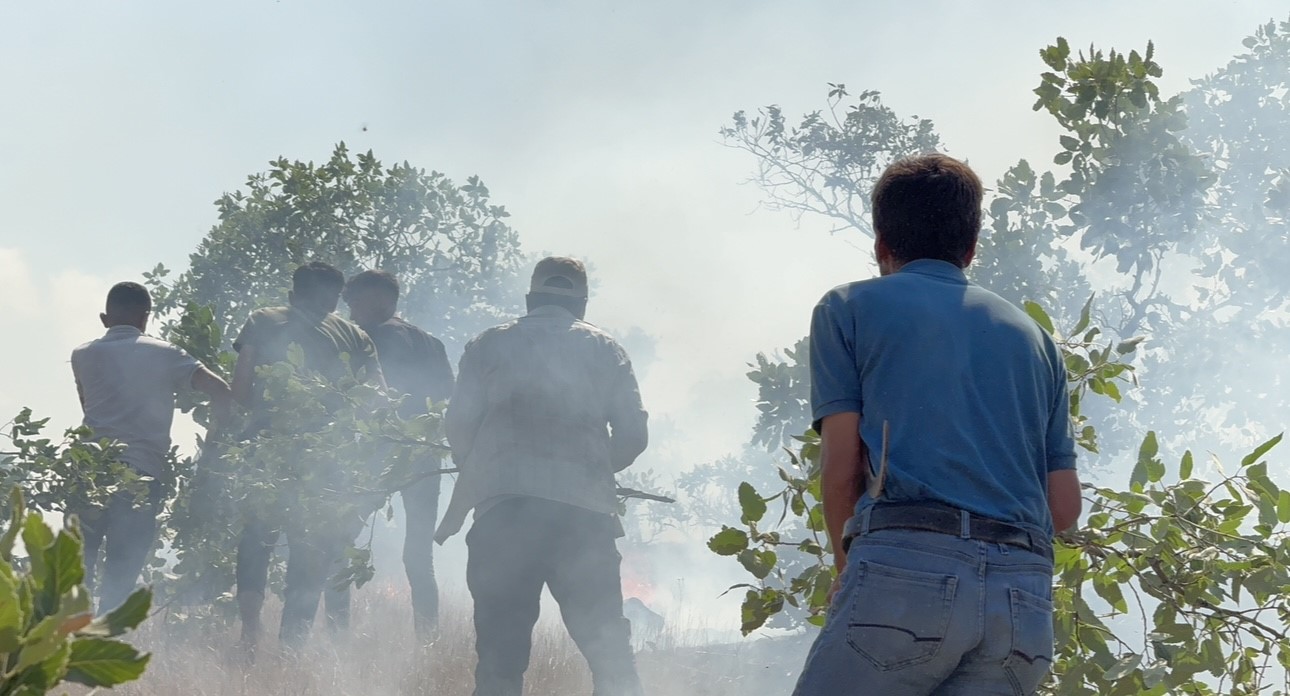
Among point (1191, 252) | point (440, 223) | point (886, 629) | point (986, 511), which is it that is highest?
Answer: point (440, 223)

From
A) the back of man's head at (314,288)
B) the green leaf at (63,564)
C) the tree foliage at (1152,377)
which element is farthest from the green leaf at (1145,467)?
the back of man's head at (314,288)

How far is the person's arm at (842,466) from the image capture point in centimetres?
218

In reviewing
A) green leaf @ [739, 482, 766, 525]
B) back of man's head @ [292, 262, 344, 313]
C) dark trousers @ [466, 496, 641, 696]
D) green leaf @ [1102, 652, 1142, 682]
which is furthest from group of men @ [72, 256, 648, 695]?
green leaf @ [1102, 652, 1142, 682]

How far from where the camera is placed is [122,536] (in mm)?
6105

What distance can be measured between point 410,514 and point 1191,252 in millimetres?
6115

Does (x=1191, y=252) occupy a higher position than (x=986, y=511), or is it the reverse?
(x=1191, y=252)

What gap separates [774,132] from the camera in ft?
41.3

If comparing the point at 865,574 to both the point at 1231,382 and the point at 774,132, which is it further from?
the point at 774,132

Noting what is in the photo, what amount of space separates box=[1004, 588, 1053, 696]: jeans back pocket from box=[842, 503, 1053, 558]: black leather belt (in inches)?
3.5

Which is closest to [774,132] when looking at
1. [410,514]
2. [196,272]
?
[196,272]


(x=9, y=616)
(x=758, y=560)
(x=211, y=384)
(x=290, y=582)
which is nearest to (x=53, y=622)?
(x=9, y=616)

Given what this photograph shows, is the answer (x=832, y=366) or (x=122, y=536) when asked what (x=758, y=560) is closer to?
(x=832, y=366)

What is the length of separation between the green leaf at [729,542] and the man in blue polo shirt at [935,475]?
851mm

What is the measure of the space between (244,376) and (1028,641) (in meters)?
4.66
